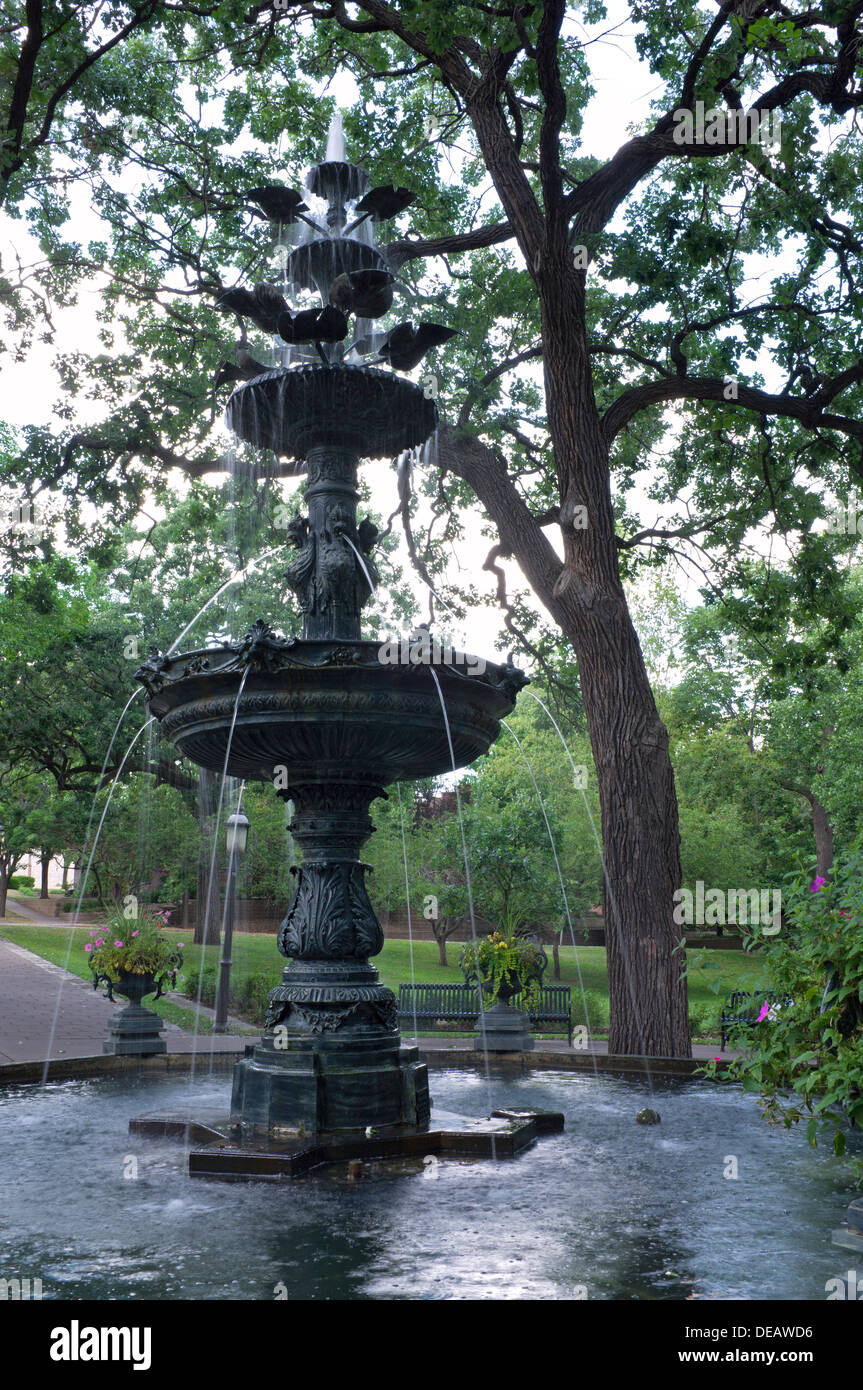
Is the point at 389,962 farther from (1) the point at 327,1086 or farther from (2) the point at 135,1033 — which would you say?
(1) the point at 327,1086

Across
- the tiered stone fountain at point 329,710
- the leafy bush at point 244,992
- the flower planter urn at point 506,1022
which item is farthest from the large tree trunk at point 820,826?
the tiered stone fountain at point 329,710

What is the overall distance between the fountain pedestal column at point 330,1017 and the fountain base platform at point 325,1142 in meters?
0.14

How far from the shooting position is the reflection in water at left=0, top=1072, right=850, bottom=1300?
12.7ft

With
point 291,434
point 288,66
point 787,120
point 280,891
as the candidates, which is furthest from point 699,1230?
point 280,891

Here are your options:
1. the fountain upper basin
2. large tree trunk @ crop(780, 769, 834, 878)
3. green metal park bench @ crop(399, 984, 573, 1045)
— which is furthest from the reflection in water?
large tree trunk @ crop(780, 769, 834, 878)

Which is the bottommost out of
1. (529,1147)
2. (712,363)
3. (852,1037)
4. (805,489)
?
(529,1147)

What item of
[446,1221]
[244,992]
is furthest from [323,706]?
[244,992]

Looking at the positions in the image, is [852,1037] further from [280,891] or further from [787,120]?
[280,891]

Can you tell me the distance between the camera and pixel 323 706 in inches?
247

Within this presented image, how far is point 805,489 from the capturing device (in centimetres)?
1578

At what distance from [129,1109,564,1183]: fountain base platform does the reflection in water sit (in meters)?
0.12

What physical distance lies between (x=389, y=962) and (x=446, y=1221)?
3456 cm

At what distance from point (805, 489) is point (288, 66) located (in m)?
9.41

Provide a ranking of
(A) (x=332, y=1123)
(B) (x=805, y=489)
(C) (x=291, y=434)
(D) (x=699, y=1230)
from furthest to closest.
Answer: (B) (x=805, y=489) → (C) (x=291, y=434) → (A) (x=332, y=1123) → (D) (x=699, y=1230)
